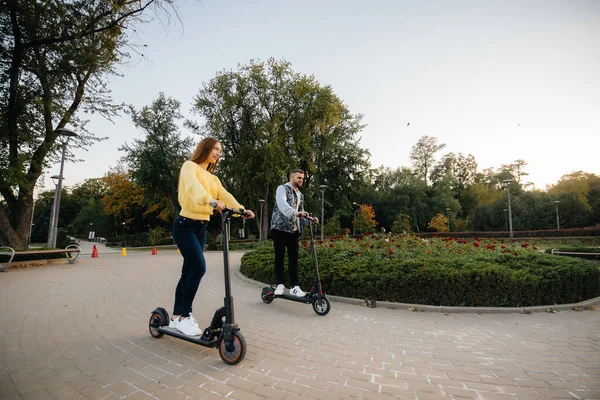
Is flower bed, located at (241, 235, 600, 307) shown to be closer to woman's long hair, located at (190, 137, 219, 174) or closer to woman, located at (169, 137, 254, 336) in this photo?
woman, located at (169, 137, 254, 336)

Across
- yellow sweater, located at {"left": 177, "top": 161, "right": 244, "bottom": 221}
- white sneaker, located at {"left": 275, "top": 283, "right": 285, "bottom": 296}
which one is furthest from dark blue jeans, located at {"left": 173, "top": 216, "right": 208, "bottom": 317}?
white sneaker, located at {"left": 275, "top": 283, "right": 285, "bottom": 296}

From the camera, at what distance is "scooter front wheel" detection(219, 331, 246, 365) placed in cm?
Result: 273

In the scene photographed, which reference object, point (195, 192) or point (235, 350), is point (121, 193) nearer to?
point (195, 192)

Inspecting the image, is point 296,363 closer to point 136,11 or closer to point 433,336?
point 433,336

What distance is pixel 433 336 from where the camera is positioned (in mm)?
3754

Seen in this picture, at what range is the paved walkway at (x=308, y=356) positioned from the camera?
93.0 inches

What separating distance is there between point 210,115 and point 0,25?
16484 mm

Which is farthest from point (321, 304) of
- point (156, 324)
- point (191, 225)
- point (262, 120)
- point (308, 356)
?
point (262, 120)

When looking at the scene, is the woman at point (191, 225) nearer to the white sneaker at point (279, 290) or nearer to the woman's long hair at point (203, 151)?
the woman's long hair at point (203, 151)

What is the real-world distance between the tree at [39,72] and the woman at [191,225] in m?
9.47

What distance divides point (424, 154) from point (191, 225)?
5895 centimetres

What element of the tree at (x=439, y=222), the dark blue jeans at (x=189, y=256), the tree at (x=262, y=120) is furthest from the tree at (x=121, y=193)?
the tree at (x=439, y=222)

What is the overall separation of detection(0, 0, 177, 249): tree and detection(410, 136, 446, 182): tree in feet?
173

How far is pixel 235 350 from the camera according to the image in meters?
2.78
